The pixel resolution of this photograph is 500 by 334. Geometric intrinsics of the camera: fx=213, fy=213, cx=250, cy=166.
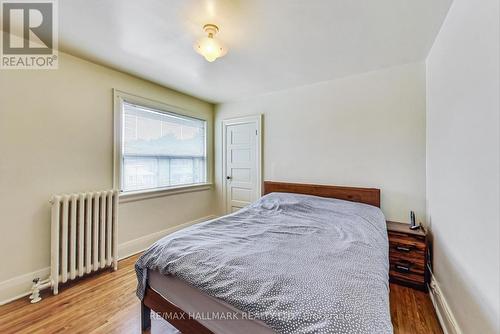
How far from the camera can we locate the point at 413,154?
2.39 metres

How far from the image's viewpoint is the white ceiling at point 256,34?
5.06ft

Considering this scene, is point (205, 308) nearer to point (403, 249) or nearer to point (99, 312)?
point (99, 312)

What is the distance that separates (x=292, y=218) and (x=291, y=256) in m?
0.89

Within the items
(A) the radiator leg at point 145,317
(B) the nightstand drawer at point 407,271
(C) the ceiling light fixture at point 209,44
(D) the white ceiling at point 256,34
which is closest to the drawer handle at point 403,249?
(B) the nightstand drawer at point 407,271

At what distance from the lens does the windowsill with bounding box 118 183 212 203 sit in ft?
8.96

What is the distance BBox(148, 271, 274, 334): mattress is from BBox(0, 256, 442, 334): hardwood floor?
43cm

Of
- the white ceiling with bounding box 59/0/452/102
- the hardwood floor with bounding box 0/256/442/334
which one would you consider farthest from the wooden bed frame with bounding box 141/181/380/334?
the white ceiling with bounding box 59/0/452/102

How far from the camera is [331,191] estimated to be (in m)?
2.83

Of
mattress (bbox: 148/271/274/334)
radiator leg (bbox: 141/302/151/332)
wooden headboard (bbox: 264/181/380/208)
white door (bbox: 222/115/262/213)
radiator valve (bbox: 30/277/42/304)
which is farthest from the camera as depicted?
white door (bbox: 222/115/262/213)

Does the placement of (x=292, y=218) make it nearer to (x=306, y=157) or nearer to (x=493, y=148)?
(x=306, y=157)

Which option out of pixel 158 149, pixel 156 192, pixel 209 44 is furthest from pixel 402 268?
pixel 158 149

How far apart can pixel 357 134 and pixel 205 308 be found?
8.35ft

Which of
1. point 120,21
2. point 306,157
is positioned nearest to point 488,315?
point 306,157

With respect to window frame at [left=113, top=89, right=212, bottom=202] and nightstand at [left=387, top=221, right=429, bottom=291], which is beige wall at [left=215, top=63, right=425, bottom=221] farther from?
window frame at [left=113, top=89, right=212, bottom=202]
